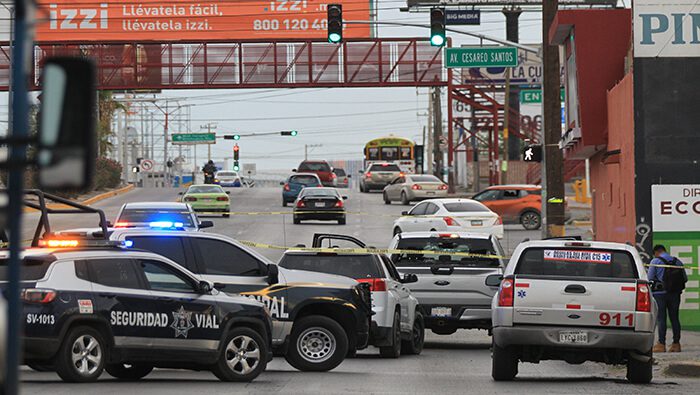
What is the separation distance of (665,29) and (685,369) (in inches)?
388

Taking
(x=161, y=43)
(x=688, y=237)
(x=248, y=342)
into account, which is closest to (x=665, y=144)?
(x=688, y=237)

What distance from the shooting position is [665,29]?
85.3 feet

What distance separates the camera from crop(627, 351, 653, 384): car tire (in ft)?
52.2

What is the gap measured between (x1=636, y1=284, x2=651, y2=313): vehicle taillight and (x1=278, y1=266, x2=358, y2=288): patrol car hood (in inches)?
152

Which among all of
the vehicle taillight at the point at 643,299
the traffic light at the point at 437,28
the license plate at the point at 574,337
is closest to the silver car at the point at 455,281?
the license plate at the point at 574,337

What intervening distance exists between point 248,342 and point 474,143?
80310 millimetres

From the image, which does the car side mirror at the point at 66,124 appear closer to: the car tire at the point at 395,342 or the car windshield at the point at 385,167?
the car tire at the point at 395,342

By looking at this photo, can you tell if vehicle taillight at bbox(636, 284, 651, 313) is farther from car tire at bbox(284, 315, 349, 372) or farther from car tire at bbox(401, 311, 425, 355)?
car tire at bbox(401, 311, 425, 355)

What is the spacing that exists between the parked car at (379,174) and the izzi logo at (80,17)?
630 inches

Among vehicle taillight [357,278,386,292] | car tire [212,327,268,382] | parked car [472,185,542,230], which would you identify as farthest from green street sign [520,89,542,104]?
car tire [212,327,268,382]

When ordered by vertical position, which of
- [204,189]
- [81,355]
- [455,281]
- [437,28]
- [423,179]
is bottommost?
[81,355]

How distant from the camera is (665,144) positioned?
1022 inches

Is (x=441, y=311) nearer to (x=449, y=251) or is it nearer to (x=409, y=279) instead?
(x=449, y=251)

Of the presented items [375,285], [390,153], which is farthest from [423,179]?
[375,285]
